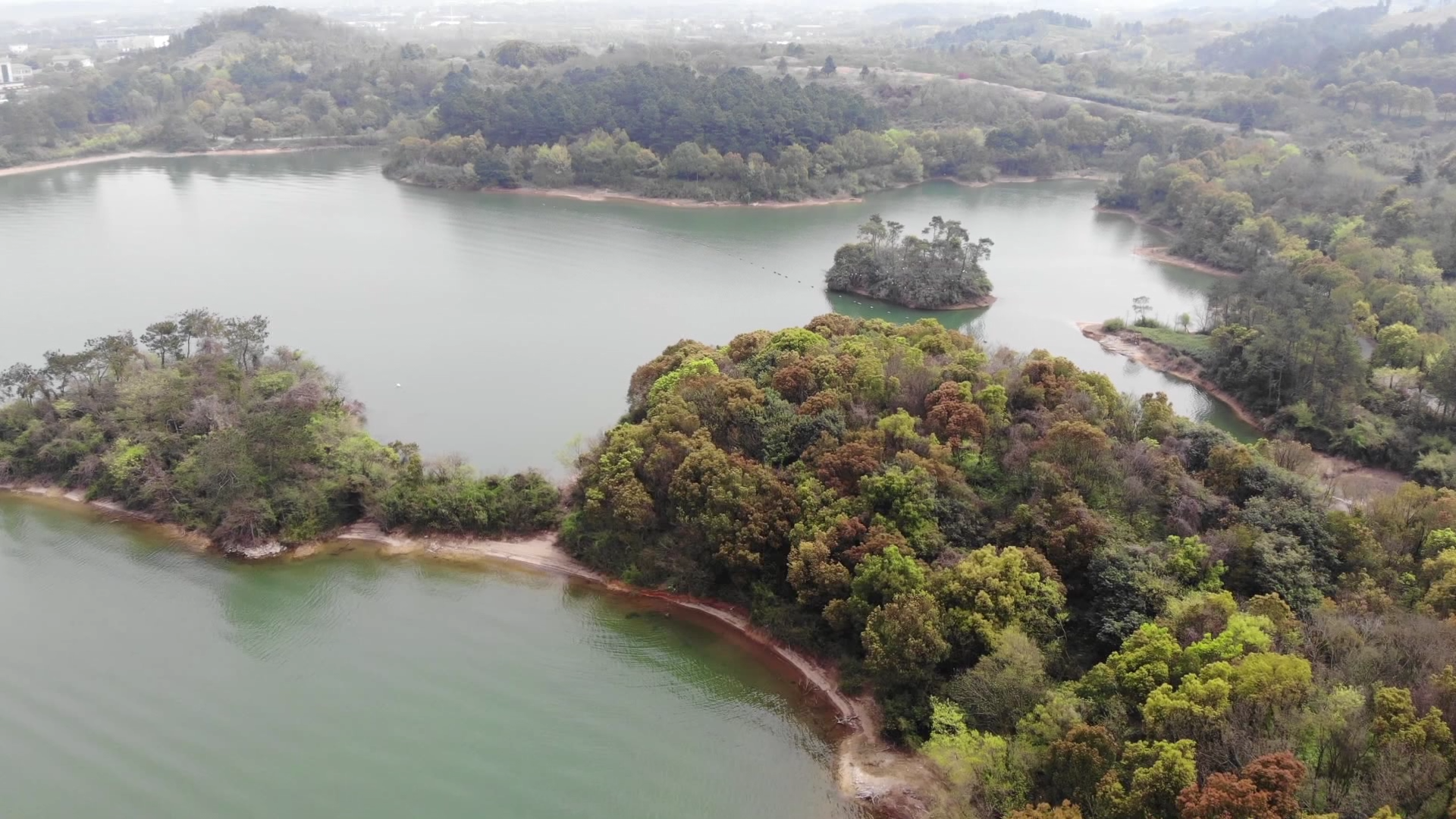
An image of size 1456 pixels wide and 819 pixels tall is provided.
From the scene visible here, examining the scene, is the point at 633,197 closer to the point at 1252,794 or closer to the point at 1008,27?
the point at 1252,794

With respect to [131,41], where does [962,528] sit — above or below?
below

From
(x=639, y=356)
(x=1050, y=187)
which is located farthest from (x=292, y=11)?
(x=639, y=356)

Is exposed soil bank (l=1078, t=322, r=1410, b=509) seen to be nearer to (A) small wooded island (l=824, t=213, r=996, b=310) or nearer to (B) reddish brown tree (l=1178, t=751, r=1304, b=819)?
(A) small wooded island (l=824, t=213, r=996, b=310)

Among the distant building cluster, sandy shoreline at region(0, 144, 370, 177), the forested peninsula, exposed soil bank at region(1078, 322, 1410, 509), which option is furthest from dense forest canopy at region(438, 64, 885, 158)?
the distant building cluster

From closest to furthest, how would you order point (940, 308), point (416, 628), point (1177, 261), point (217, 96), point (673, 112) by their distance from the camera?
point (416, 628)
point (940, 308)
point (1177, 261)
point (673, 112)
point (217, 96)

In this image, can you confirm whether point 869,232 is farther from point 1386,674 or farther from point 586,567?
point 1386,674

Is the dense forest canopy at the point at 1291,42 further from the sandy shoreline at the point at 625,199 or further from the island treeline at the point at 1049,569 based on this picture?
the island treeline at the point at 1049,569

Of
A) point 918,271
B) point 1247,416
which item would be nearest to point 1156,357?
point 1247,416
